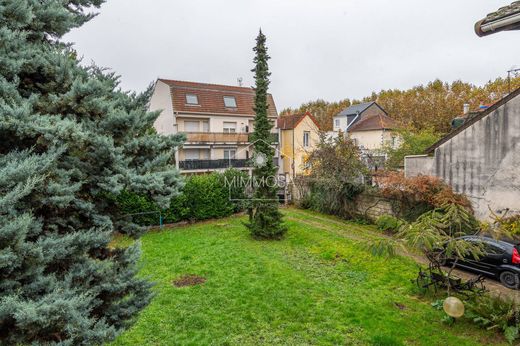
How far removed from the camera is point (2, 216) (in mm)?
2754

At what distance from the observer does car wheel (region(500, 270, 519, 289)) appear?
337 inches

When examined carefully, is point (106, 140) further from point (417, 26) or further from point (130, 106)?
point (417, 26)

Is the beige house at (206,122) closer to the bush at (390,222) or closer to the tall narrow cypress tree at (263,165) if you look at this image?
the tall narrow cypress tree at (263,165)

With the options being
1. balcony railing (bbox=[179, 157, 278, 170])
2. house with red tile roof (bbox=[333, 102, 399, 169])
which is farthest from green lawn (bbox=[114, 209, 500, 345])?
house with red tile roof (bbox=[333, 102, 399, 169])

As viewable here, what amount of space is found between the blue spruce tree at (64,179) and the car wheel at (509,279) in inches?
379

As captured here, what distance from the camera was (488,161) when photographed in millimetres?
11789

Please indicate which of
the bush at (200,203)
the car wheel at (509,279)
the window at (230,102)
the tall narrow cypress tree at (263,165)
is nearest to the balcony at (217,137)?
the window at (230,102)

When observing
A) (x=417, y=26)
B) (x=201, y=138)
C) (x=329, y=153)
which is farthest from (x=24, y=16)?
(x=201, y=138)

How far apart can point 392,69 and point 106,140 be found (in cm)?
3926

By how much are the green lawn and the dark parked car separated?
1986 mm

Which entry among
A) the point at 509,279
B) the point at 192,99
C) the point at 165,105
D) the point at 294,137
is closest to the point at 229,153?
the point at 192,99

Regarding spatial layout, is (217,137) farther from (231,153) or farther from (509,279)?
(509,279)

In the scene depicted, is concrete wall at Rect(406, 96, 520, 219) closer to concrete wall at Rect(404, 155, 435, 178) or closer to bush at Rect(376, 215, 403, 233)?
concrete wall at Rect(404, 155, 435, 178)

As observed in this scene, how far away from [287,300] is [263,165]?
6.40m
